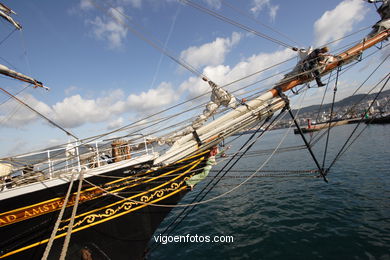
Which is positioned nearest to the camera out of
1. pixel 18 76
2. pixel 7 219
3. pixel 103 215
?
pixel 7 219

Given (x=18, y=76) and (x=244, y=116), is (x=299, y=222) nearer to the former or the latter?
(x=244, y=116)

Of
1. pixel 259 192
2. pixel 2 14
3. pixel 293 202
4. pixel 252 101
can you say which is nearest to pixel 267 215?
pixel 293 202

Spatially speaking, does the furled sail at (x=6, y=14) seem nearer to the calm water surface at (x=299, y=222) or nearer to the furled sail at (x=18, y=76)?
the furled sail at (x=18, y=76)

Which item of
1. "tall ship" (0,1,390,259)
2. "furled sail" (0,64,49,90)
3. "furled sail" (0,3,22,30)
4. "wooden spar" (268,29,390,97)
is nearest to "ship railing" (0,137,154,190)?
"tall ship" (0,1,390,259)

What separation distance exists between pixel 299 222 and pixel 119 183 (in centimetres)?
710

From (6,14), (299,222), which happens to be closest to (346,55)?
(299,222)

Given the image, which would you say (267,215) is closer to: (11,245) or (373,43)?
(373,43)

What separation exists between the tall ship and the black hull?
Result: 0.8 inches

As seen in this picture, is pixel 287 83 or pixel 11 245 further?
pixel 287 83

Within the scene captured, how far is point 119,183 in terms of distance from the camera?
18.2ft

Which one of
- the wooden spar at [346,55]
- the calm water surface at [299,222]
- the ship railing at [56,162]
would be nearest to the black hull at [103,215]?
the ship railing at [56,162]

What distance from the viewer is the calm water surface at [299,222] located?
5.74 metres

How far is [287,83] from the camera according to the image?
241 inches

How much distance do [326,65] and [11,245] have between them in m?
9.99
